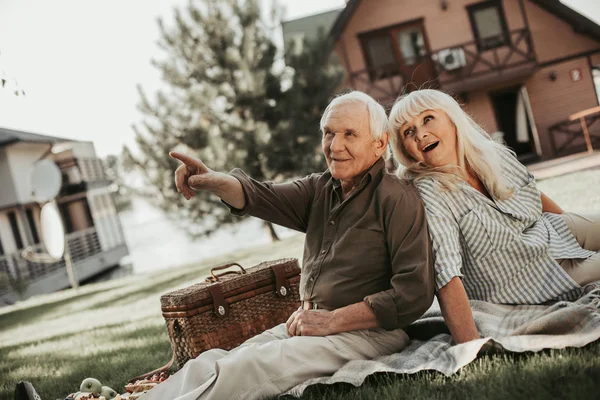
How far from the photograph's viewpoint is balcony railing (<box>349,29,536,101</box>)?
19.8 m

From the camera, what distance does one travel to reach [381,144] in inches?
119

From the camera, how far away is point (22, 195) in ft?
79.5

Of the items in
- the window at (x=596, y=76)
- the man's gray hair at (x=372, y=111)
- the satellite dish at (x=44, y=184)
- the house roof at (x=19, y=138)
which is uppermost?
the house roof at (x=19, y=138)

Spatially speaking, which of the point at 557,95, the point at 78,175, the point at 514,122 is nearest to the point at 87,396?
the point at 514,122

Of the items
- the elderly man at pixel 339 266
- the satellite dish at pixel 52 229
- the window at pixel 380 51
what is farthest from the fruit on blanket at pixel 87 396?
the window at pixel 380 51

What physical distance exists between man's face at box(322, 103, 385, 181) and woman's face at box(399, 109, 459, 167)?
0.87 feet

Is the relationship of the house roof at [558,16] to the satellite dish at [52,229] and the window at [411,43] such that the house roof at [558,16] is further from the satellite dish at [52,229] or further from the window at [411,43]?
the satellite dish at [52,229]

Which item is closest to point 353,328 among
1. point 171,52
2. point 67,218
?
point 171,52

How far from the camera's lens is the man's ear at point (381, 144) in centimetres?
298

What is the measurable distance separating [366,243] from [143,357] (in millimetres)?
2807

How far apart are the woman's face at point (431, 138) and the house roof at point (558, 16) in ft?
55.4

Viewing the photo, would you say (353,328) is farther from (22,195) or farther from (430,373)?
(22,195)

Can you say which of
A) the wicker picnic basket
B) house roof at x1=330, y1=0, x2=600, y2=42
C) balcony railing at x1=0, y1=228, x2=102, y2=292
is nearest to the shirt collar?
the wicker picnic basket

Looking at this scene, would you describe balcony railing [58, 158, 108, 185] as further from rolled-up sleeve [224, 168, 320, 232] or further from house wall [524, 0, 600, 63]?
rolled-up sleeve [224, 168, 320, 232]
